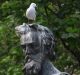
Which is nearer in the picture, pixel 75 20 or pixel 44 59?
pixel 44 59

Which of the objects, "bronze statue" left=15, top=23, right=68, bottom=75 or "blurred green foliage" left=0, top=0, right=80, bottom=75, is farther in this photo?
"blurred green foliage" left=0, top=0, right=80, bottom=75

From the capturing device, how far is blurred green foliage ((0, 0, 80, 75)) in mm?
10914

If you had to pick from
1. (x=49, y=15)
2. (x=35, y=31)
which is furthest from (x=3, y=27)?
(x=35, y=31)

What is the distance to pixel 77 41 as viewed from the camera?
10.9 m

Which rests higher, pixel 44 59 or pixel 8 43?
pixel 44 59

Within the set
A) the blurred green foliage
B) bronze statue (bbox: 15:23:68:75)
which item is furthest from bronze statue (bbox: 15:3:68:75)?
the blurred green foliage

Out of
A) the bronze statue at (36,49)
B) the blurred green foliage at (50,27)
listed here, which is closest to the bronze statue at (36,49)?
the bronze statue at (36,49)

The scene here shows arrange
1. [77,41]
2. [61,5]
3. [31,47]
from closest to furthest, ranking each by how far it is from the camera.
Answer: [31,47]
[77,41]
[61,5]

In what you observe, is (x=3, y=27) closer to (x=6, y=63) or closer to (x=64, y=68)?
(x=6, y=63)

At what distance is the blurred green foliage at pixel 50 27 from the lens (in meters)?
10.9

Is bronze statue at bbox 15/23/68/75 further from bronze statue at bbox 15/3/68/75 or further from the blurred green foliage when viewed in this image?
the blurred green foliage

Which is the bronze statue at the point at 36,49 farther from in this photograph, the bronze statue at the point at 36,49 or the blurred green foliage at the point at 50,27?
the blurred green foliage at the point at 50,27

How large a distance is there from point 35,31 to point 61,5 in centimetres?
628

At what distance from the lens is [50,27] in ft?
35.8
